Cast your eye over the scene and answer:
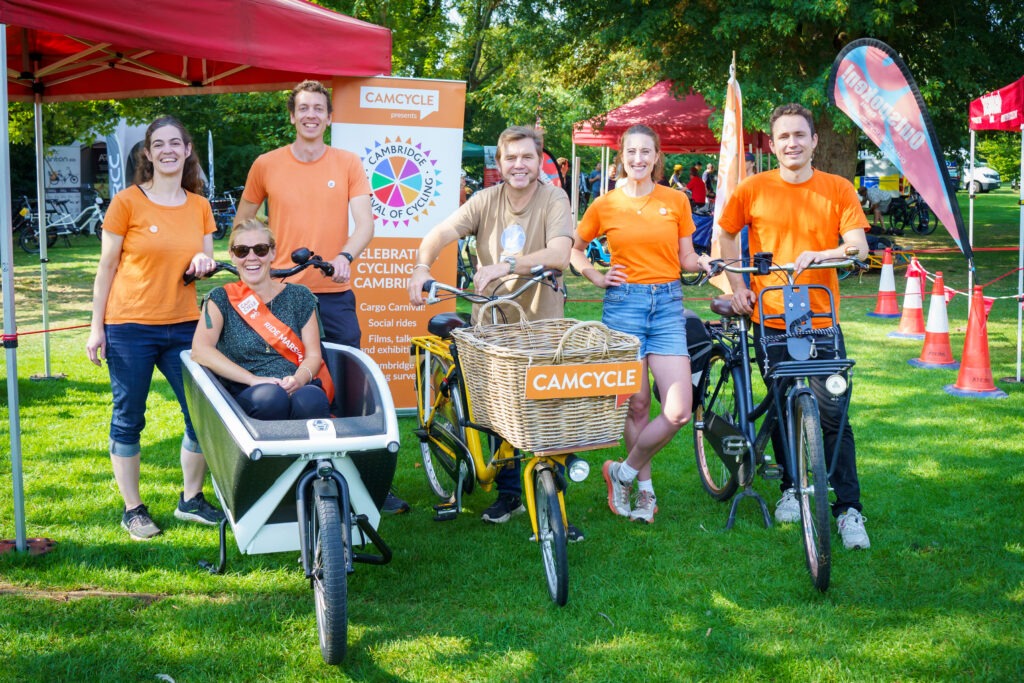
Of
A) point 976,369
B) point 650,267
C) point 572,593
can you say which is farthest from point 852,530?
point 976,369

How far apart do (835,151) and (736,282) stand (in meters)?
13.7

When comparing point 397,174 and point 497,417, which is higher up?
point 397,174

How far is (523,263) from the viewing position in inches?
174

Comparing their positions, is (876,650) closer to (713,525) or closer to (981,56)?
(713,525)

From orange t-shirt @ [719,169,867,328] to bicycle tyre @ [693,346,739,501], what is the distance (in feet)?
1.71

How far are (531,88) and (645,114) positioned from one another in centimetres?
715

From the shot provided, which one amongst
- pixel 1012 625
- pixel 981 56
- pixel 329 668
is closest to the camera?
pixel 329 668

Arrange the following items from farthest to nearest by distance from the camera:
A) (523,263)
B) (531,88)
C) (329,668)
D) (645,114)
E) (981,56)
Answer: (531,88), (645,114), (981,56), (523,263), (329,668)

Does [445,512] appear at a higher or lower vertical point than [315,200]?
lower

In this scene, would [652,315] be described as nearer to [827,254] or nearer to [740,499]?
[827,254]

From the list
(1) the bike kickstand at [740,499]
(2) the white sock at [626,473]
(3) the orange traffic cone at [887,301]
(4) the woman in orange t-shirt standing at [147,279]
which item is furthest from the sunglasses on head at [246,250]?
(3) the orange traffic cone at [887,301]

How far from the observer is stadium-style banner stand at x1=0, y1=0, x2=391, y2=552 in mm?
4422

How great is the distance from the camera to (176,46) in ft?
16.6

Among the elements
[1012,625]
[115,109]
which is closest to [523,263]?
[1012,625]
